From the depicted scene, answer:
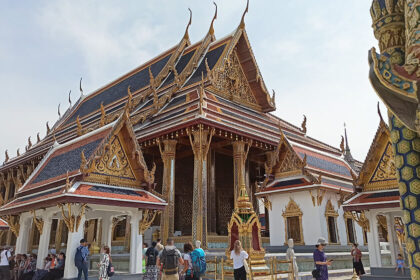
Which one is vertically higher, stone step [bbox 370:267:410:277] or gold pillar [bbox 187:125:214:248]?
gold pillar [bbox 187:125:214:248]

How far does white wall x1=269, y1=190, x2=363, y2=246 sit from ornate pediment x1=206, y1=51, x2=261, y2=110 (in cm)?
560

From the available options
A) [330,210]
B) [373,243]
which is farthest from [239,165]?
[373,243]

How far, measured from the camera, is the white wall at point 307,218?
11156 millimetres

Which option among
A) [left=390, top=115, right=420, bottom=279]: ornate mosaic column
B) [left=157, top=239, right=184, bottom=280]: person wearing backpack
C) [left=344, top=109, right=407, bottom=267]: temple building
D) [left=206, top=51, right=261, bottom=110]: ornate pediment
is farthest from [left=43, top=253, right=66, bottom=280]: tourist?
[left=206, top=51, right=261, bottom=110]: ornate pediment

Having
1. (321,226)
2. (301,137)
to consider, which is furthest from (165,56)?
(321,226)

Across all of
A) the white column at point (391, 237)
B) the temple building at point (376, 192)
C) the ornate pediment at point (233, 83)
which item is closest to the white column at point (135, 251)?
the temple building at point (376, 192)

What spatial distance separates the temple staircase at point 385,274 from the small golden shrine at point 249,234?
2.33 metres

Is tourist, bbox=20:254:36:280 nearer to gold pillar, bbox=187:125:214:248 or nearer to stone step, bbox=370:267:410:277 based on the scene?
gold pillar, bbox=187:125:214:248

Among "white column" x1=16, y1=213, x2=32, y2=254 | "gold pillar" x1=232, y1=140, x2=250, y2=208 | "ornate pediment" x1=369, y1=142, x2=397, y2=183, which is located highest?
"gold pillar" x1=232, y1=140, x2=250, y2=208

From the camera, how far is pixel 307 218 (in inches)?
448

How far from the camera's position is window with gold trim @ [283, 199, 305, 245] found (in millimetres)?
11508

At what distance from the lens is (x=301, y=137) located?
17.6m

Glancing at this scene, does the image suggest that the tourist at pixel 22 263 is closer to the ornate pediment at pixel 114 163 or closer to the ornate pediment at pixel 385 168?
the ornate pediment at pixel 114 163

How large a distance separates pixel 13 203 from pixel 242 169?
7.62m
